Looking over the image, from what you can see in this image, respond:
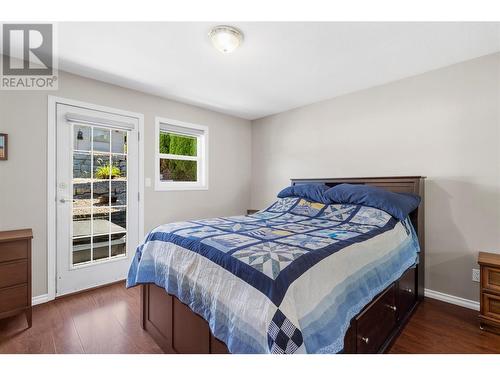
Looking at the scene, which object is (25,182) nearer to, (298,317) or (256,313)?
(256,313)

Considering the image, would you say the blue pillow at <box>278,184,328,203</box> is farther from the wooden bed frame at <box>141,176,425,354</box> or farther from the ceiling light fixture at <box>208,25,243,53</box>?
the ceiling light fixture at <box>208,25,243,53</box>

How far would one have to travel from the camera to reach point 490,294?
1.92 meters

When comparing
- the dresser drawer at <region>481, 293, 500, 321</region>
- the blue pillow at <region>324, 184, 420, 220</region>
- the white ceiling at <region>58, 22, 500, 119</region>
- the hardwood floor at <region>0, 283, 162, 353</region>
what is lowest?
the hardwood floor at <region>0, 283, 162, 353</region>

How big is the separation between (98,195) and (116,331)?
59.8 inches

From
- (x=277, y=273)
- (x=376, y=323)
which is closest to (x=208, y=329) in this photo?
(x=277, y=273)

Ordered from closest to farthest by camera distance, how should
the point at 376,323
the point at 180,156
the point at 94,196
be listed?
the point at 376,323 < the point at 94,196 < the point at 180,156

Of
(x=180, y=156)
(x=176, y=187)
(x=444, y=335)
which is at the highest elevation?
(x=180, y=156)

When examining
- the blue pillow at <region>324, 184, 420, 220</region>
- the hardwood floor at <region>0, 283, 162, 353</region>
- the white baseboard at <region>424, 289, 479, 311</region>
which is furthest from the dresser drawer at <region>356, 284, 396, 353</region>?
the hardwood floor at <region>0, 283, 162, 353</region>

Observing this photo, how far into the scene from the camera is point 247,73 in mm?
2594

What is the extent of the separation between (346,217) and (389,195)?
1.40ft

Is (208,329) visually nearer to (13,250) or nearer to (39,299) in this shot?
(13,250)

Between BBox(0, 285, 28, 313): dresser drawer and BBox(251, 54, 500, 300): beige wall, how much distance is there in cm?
338

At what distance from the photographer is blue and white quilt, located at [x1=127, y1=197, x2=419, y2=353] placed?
1006 mm
